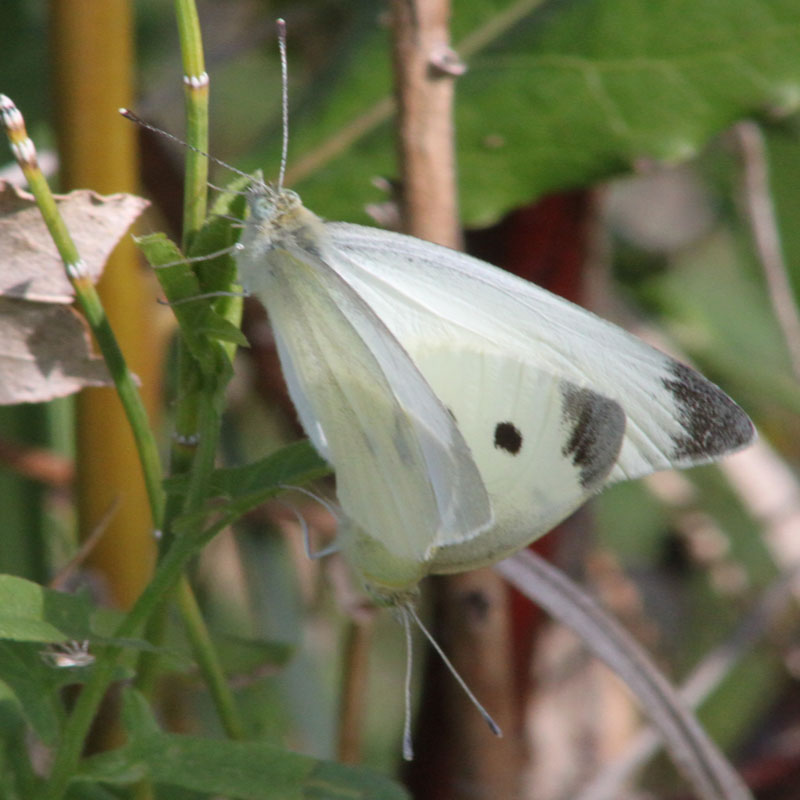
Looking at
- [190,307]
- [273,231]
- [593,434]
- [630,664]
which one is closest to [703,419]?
[593,434]

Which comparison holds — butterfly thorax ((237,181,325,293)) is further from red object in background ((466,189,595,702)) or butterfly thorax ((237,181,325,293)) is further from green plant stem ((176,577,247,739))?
red object in background ((466,189,595,702))

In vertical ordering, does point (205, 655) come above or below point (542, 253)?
below

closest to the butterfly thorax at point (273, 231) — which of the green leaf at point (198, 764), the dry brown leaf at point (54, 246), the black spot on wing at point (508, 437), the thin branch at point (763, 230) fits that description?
the dry brown leaf at point (54, 246)

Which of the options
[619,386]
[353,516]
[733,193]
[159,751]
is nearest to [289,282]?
[353,516]

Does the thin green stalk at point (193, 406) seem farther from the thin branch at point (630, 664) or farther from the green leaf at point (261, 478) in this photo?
the thin branch at point (630, 664)

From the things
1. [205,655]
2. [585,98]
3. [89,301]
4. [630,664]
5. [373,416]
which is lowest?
[630,664]

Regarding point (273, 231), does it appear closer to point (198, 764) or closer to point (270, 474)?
point (270, 474)

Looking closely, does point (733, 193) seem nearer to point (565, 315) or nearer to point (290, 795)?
point (565, 315)

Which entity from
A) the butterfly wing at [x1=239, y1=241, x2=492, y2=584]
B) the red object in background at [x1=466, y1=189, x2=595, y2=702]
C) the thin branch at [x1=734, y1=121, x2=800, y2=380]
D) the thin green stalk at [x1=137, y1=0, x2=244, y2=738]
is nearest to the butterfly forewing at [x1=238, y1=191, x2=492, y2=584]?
the butterfly wing at [x1=239, y1=241, x2=492, y2=584]
